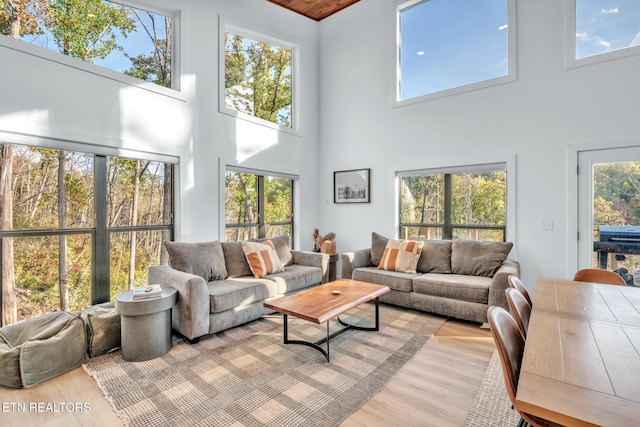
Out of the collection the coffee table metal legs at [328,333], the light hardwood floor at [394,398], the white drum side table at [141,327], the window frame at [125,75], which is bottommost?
the light hardwood floor at [394,398]

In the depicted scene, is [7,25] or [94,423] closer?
[94,423]

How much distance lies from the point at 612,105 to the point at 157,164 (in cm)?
504

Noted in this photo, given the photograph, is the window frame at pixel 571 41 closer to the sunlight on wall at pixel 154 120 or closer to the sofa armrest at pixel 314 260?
the sofa armrest at pixel 314 260

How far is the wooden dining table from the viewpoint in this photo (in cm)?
84

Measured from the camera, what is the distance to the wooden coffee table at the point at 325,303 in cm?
242

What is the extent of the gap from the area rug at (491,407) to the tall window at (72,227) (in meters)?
3.41

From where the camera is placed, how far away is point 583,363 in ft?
3.50

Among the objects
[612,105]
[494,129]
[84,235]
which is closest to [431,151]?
→ [494,129]

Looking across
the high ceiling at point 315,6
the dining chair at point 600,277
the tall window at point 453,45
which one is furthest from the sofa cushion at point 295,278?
the high ceiling at point 315,6

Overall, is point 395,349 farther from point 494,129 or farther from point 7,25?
point 7,25

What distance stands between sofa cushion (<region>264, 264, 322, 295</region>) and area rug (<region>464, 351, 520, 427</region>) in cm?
217

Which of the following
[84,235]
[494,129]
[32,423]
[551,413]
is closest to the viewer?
[551,413]

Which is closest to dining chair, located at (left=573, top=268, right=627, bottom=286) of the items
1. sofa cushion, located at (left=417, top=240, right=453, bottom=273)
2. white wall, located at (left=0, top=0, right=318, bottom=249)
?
sofa cushion, located at (left=417, top=240, right=453, bottom=273)

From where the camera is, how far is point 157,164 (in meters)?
3.62
